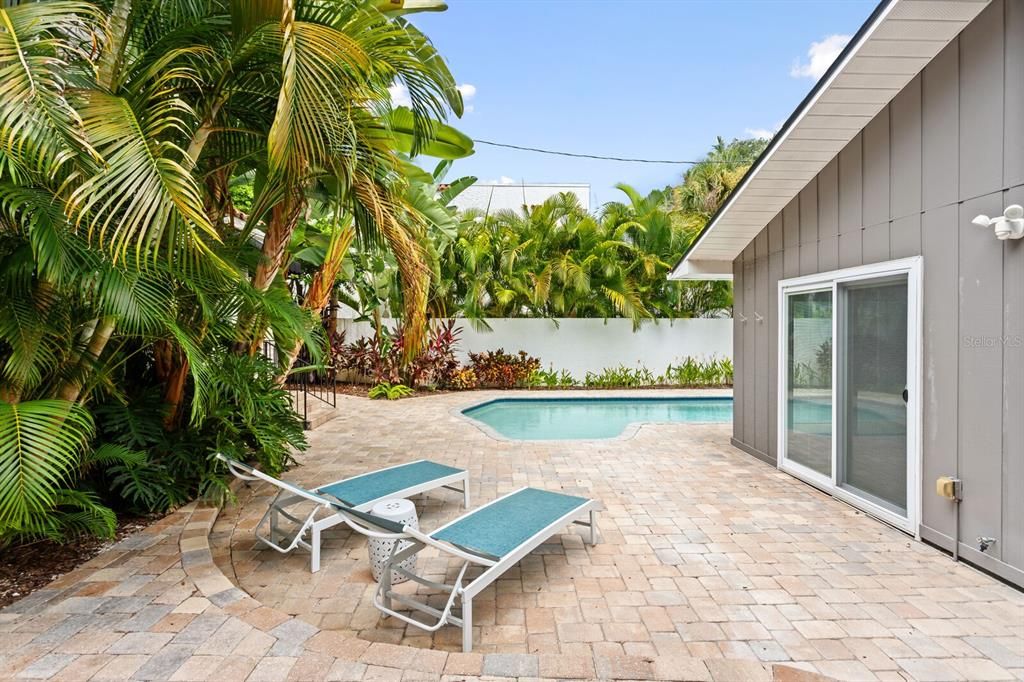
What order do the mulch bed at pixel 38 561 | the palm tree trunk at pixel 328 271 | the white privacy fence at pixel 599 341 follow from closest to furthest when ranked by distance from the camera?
the mulch bed at pixel 38 561
the palm tree trunk at pixel 328 271
the white privacy fence at pixel 599 341

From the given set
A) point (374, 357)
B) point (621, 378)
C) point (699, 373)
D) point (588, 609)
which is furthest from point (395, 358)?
point (588, 609)

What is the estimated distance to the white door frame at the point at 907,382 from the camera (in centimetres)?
447

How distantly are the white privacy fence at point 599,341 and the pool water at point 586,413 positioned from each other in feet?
6.99

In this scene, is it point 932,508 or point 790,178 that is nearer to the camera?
point 932,508

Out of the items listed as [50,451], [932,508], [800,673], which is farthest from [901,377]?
[50,451]

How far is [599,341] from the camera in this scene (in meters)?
15.9

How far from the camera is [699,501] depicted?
5.53 meters

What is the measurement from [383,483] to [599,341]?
38.5 ft

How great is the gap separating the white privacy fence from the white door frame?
938cm

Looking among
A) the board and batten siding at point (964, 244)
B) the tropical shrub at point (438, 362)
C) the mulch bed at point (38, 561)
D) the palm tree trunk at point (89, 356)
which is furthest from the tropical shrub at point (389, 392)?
the board and batten siding at point (964, 244)

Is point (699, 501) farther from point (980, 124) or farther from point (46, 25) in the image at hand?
point (46, 25)

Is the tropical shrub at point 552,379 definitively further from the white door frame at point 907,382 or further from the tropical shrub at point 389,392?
the white door frame at point 907,382

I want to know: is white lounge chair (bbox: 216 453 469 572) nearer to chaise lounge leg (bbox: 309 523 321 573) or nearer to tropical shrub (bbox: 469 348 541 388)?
chaise lounge leg (bbox: 309 523 321 573)

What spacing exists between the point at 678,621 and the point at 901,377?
3.15m
